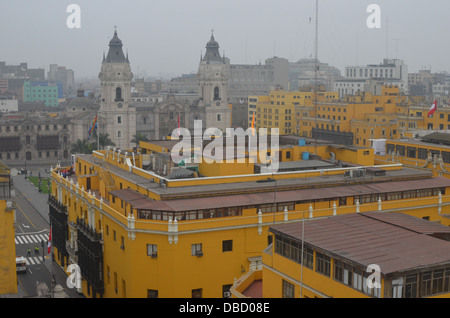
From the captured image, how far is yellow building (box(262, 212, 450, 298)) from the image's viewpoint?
26.8 meters

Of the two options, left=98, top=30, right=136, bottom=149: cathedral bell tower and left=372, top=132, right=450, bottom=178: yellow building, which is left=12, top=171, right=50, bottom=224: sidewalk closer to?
left=98, top=30, right=136, bottom=149: cathedral bell tower

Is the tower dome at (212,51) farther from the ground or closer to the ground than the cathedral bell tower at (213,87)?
farther from the ground

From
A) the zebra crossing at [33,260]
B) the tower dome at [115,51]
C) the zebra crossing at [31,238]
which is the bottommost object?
the zebra crossing at [33,260]

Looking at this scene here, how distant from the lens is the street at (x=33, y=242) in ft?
174

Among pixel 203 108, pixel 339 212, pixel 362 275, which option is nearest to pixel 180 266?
pixel 339 212

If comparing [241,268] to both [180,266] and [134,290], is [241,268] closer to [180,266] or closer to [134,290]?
[180,266]

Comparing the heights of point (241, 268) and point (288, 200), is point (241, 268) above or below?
below

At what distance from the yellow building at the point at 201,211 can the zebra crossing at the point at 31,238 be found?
57.5 ft

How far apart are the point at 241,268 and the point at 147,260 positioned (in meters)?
5.72

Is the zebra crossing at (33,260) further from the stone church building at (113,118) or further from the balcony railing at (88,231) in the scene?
the stone church building at (113,118)

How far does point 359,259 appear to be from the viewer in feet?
91.4

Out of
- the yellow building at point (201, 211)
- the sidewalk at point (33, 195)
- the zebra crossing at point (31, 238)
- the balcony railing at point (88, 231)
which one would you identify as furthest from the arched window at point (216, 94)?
the balcony railing at point (88, 231)

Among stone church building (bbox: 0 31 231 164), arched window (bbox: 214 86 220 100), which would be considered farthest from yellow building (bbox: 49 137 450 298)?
arched window (bbox: 214 86 220 100)
